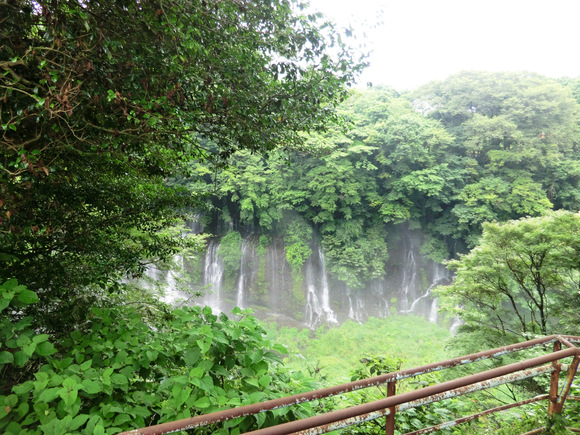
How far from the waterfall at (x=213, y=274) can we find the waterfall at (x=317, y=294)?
5.64m

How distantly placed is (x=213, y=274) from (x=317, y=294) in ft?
22.5

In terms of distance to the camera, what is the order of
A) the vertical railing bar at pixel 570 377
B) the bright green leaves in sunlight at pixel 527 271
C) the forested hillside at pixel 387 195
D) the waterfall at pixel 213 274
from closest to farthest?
the vertical railing bar at pixel 570 377, the bright green leaves in sunlight at pixel 527 271, the forested hillside at pixel 387 195, the waterfall at pixel 213 274

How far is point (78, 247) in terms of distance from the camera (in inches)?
134

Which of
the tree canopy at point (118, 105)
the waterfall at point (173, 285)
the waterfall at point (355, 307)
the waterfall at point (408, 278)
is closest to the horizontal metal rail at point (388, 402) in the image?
the tree canopy at point (118, 105)

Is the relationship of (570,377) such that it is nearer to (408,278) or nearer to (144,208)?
(144,208)

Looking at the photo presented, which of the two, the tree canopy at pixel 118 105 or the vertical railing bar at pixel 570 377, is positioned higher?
the tree canopy at pixel 118 105

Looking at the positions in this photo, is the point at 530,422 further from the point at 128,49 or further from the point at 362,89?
the point at 362,89

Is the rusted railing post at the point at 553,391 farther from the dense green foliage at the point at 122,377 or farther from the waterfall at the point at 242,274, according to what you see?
the waterfall at the point at 242,274

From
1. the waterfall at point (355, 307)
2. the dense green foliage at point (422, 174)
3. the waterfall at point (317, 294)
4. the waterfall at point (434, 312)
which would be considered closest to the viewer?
the dense green foliage at point (422, 174)

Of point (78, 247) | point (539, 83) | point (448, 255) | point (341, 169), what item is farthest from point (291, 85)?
point (539, 83)

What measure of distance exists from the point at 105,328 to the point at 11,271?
1.51m

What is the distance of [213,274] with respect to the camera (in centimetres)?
1823

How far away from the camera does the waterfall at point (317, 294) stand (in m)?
17.1

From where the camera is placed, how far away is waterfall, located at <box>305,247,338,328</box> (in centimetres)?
1710
